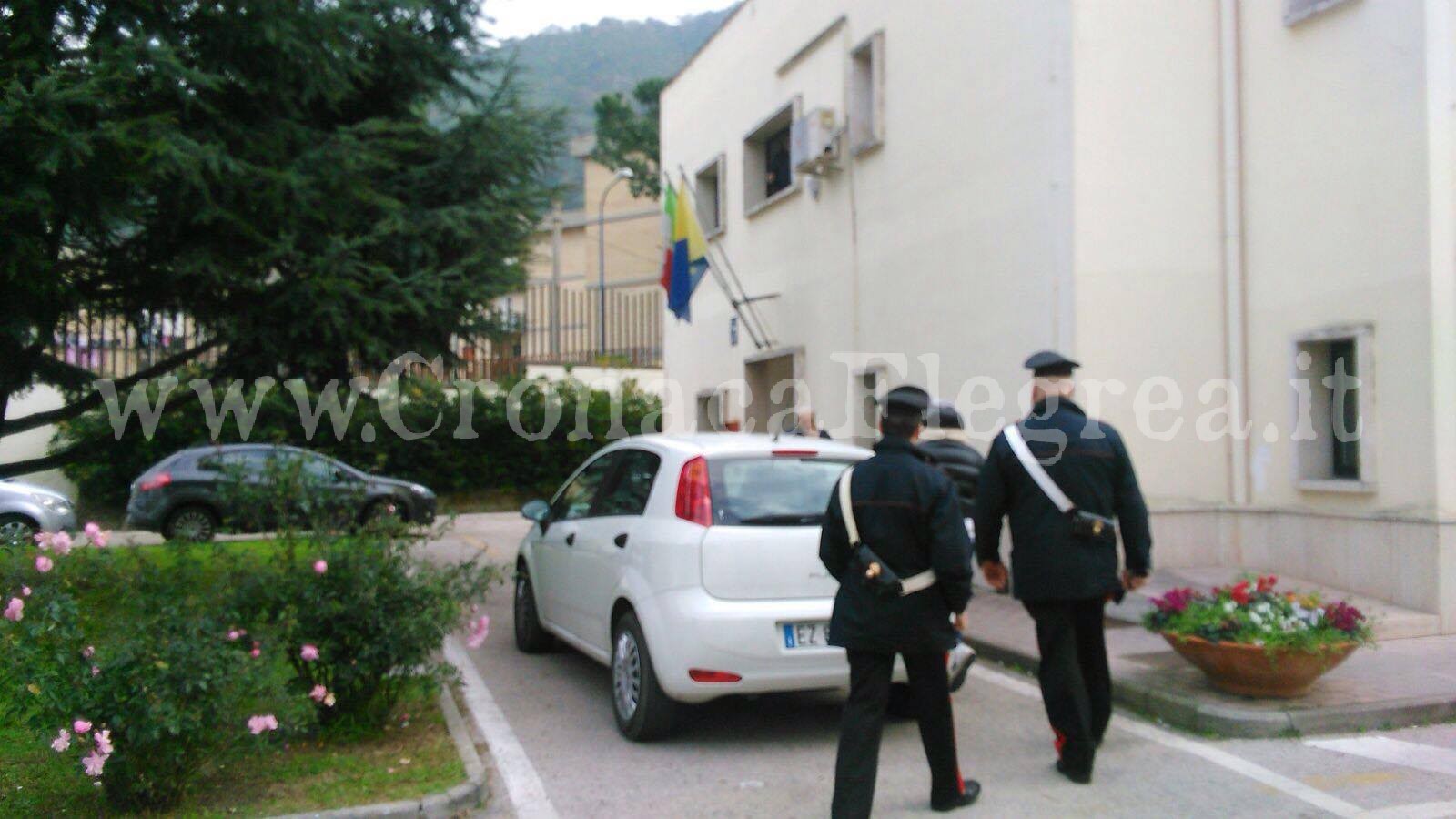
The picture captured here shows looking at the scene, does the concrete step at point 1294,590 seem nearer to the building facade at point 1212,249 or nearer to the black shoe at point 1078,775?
the building facade at point 1212,249

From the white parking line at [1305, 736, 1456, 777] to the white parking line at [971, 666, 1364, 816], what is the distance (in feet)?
1.86

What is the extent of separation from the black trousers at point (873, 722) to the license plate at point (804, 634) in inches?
42.0

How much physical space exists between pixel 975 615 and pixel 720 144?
10.8 m

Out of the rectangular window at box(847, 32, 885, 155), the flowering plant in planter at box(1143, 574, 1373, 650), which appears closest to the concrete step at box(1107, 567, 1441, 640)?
the flowering plant in planter at box(1143, 574, 1373, 650)

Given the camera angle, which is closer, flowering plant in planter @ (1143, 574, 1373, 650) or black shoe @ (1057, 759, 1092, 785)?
black shoe @ (1057, 759, 1092, 785)

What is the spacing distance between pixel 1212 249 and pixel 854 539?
686 cm

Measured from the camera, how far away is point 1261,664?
21.0 feet

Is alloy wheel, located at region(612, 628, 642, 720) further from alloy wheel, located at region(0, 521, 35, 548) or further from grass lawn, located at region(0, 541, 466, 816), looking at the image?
alloy wheel, located at region(0, 521, 35, 548)

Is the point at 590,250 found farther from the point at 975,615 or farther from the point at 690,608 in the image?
the point at 690,608

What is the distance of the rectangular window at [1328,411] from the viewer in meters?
9.24

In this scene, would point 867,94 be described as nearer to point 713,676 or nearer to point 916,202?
point 916,202

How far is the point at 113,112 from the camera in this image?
7359 mm

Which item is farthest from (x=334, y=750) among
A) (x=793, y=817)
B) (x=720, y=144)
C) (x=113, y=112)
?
(x=720, y=144)

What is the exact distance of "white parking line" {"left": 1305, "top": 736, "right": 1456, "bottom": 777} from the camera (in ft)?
18.7
